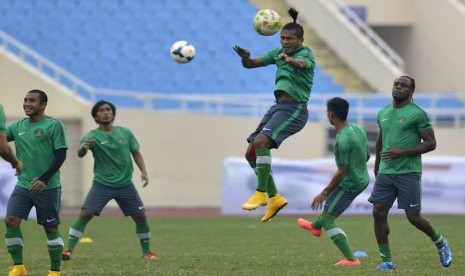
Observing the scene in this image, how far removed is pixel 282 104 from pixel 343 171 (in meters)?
1.45

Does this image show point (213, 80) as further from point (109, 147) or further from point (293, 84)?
point (293, 84)

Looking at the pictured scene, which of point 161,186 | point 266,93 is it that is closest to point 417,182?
point 161,186

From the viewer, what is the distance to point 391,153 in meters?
13.8

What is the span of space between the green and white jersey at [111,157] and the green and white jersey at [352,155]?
3.22 m

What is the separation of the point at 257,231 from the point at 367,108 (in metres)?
10.6

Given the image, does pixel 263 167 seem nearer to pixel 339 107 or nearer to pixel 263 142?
pixel 263 142

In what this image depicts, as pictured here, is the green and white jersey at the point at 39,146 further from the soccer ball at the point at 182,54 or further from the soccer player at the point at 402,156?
the soccer player at the point at 402,156

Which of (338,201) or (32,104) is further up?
(32,104)

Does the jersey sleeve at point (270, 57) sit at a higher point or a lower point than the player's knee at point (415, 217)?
higher

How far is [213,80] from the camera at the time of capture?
33.9 meters

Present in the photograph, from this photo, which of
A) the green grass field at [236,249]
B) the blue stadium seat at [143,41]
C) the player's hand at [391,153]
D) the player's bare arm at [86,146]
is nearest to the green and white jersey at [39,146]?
the green grass field at [236,249]

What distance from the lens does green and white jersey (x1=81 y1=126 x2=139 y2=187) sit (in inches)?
650

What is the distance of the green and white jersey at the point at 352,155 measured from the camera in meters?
14.6

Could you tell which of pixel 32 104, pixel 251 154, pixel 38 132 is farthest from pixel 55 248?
pixel 251 154
